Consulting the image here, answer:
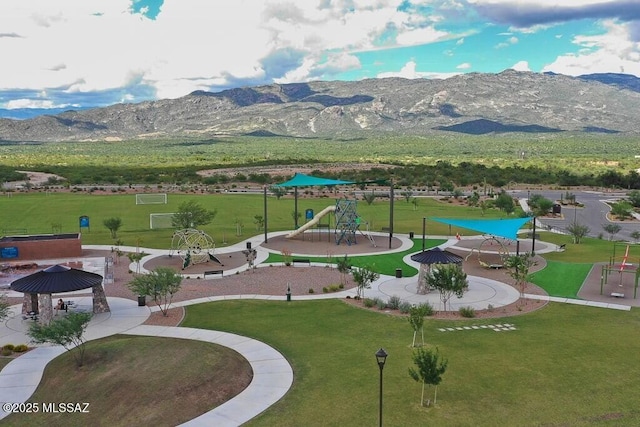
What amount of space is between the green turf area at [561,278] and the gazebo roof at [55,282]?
91.2ft

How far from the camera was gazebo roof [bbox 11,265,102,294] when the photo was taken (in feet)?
92.1

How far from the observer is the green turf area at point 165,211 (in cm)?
5700

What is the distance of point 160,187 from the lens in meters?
100

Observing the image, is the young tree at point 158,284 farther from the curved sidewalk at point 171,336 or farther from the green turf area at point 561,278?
the green turf area at point 561,278

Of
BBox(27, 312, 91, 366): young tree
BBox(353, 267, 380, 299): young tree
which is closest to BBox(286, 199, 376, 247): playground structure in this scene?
BBox(353, 267, 380, 299): young tree

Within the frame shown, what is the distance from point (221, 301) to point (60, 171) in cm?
11209

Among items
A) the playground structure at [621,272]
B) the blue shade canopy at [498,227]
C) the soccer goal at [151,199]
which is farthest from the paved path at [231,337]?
the soccer goal at [151,199]

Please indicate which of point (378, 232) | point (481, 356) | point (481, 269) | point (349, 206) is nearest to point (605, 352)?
point (481, 356)

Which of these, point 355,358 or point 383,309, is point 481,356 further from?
point 383,309

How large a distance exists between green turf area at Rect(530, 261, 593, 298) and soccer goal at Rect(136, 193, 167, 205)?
56.0m

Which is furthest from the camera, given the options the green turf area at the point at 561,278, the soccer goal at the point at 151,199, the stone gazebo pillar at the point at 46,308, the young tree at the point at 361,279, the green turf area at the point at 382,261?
the soccer goal at the point at 151,199

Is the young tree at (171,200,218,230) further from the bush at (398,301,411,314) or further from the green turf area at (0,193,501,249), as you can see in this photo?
the bush at (398,301,411,314)

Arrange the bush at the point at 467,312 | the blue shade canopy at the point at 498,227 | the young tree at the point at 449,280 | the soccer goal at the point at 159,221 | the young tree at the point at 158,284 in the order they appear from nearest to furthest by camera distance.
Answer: the young tree at the point at 158,284
the bush at the point at 467,312
the young tree at the point at 449,280
the blue shade canopy at the point at 498,227
the soccer goal at the point at 159,221

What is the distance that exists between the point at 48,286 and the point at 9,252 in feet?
65.5
